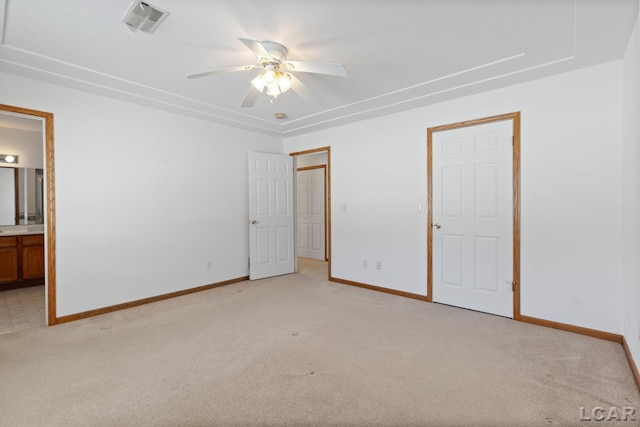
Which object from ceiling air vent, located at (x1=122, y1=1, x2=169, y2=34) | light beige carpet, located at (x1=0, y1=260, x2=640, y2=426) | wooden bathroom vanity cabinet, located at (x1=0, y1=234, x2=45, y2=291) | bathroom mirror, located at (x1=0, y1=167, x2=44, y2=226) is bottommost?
light beige carpet, located at (x1=0, y1=260, x2=640, y2=426)

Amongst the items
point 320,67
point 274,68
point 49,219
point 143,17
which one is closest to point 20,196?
point 49,219

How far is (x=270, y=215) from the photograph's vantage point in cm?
506

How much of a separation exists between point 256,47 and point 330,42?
24.0 inches

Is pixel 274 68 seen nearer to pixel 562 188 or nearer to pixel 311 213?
pixel 562 188

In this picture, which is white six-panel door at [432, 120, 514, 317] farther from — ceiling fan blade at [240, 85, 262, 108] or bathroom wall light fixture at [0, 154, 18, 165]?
bathroom wall light fixture at [0, 154, 18, 165]

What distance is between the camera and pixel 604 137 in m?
2.64

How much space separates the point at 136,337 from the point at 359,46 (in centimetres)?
316

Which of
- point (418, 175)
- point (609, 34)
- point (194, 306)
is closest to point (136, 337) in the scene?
point (194, 306)

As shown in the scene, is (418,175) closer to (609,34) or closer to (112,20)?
(609,34)

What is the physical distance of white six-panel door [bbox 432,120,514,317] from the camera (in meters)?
3.19

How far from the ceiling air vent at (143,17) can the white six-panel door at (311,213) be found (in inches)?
189

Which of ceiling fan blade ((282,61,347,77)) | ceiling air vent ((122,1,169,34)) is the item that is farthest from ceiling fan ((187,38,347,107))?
ceiling air vent ((122,1,169,34))

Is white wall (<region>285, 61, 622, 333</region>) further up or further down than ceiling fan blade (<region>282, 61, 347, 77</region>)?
further down

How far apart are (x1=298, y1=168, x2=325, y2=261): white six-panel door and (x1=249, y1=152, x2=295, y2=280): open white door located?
1471 mm
